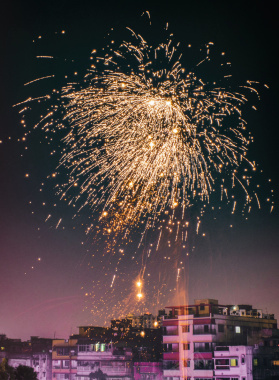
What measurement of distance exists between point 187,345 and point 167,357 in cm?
382

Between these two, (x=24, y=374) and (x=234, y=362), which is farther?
(x=234, y=362)

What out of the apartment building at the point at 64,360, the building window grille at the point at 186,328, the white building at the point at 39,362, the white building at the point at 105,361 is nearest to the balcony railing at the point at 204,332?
the building window grille at the point at 186,328

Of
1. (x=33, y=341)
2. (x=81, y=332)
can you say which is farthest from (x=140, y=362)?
(x=33, y=341)

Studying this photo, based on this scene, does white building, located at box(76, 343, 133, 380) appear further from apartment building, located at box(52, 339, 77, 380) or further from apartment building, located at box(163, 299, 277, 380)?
apartment building, located at box(163, 299, 277, 380)

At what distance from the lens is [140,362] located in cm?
7600

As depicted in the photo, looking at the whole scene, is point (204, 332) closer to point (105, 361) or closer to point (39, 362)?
point (105, 361)

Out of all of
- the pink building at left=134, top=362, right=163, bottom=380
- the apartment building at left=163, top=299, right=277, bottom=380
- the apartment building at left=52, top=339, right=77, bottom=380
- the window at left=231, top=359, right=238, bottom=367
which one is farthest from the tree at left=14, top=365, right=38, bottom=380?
the apartment building at left=52, top=339, right=77, bottom=380

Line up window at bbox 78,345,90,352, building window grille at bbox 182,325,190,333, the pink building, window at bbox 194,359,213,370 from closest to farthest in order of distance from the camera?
window at bbox 194,359,213,370, building window grille at bbox 182,325,190,333, the pink building, window at bbox 78,345,90,352

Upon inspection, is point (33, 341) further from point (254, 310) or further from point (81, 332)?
point (254, 310)

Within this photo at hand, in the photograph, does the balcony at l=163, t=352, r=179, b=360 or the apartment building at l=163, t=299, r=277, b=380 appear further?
the balcony at l=163, t=352, r=179, b=360

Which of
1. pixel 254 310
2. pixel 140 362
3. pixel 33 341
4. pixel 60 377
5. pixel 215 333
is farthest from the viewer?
pixel 33 341

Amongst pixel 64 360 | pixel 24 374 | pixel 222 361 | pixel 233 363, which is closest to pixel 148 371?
pixel 222 361

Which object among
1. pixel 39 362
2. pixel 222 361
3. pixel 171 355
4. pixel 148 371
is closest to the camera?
pixel 222 361

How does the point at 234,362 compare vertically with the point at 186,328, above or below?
below
